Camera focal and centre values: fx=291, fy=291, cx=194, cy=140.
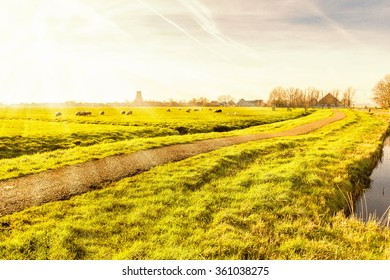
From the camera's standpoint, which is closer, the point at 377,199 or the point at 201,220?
the point at 201,220

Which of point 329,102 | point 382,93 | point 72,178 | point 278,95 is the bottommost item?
point 72,178

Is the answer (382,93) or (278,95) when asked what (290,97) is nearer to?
(278,95)

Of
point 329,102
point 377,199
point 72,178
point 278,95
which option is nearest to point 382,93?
point 377,199

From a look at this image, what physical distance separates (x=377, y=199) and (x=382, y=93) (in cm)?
1754

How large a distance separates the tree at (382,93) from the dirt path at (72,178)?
1739 centimetres

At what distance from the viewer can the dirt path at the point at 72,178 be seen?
866cm

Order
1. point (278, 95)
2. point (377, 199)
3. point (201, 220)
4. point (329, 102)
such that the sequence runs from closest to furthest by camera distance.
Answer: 1. point (201, 220)
2. point (377, 199)
3. point (278, 95)
4. point (329, 102)

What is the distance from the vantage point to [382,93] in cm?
2616

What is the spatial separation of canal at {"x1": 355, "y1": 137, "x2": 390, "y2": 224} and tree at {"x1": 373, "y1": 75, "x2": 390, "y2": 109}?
8.42 meters

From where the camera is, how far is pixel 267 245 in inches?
282

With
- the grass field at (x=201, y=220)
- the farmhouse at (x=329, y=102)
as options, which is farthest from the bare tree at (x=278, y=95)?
the farmhouse at (x=329, y=102)
